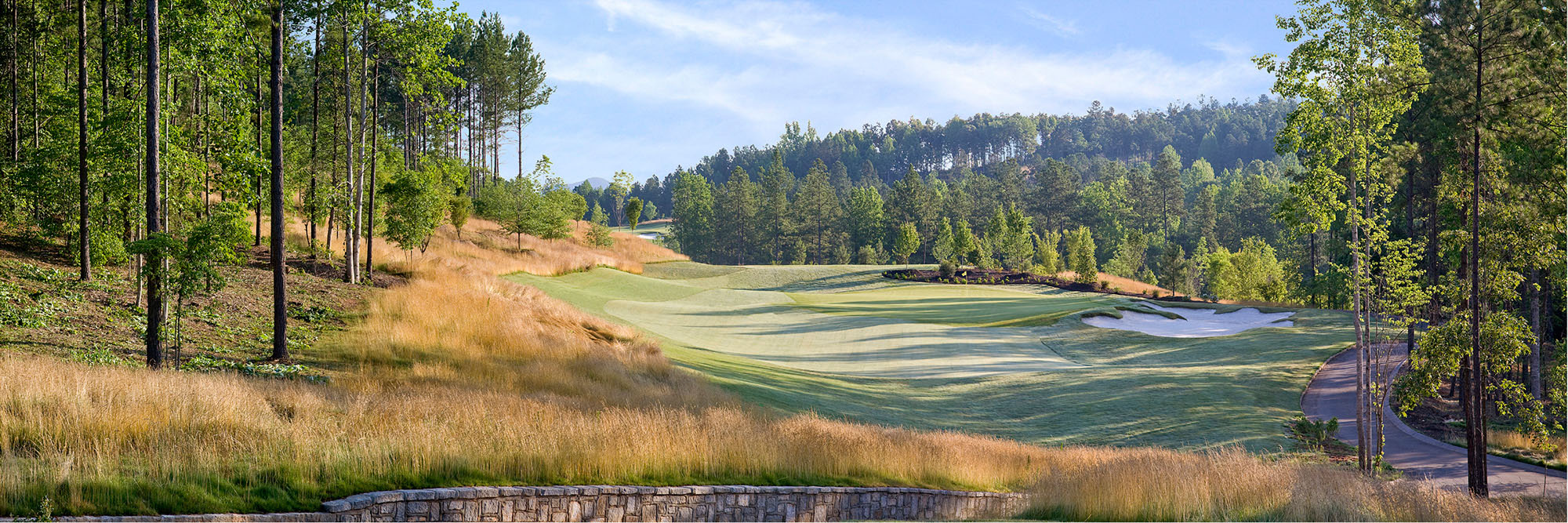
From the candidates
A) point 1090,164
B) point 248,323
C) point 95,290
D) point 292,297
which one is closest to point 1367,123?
point 248,323

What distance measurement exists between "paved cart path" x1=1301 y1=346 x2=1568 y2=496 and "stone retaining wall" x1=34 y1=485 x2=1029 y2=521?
372 inches

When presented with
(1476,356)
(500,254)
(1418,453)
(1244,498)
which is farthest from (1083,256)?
(1244,498)

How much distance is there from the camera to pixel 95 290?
49.9 ft

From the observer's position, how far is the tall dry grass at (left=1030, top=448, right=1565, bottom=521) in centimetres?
879

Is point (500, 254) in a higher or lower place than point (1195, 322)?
Result: higher

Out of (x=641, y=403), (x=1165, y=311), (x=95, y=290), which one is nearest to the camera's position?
(x=641, y=403)

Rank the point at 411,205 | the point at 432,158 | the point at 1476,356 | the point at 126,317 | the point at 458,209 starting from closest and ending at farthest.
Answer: the point at 1476,356, the point at 126,317, the point at 411,205, the point at 432,158, the point at 458,209

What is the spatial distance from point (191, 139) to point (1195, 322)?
36818 mm

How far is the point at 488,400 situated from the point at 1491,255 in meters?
16.5

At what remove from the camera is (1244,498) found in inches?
363

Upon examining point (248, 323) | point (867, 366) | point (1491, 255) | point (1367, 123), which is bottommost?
point (867, 366)

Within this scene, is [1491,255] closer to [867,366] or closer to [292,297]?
[867,366]

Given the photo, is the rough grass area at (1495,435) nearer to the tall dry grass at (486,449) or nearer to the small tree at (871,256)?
the tall dry grass at (486,449)

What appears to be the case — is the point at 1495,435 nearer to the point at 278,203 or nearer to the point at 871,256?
the point at 278,203
